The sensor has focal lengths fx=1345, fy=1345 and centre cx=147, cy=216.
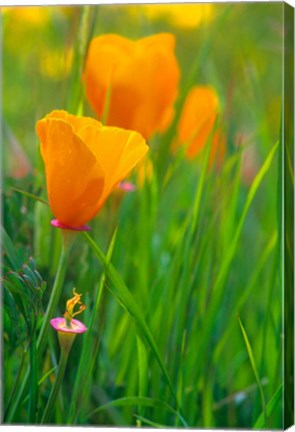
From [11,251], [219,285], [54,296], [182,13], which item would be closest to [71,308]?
[54,296]

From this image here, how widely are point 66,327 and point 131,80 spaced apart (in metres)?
0.32

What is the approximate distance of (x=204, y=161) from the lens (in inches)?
60.0

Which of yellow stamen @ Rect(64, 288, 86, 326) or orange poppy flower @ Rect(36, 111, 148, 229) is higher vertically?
orange poppy flower @ Rect(36, 111, 148, 229)

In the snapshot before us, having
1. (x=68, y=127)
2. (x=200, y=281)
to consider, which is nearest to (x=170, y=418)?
(x=200, y=281)

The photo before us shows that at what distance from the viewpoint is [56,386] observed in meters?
1.38

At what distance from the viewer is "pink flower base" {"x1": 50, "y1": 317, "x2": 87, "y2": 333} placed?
1341 mm

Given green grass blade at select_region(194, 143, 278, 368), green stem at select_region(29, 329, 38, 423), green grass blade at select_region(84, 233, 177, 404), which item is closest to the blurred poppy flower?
green grass blade at select_region(194, 143, 278, 368)

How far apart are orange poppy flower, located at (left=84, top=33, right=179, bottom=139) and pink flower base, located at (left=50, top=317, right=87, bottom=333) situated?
0.24 metres

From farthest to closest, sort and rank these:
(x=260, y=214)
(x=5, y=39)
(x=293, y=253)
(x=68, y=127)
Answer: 1. (x=260, y=214)
2. (x=5, y=39)
3. (x=293, y=253)
4. (x=68, y=127)

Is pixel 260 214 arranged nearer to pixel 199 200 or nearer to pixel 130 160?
pixel 199 200

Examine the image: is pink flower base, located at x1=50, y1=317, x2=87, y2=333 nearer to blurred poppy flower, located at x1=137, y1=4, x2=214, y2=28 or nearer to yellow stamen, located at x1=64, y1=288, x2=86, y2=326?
yellow stamen, located at x1=64, y1=288, x2=86, y2=326

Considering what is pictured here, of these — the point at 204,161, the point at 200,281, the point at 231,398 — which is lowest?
the point at 231,398

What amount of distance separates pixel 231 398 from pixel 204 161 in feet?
0.92

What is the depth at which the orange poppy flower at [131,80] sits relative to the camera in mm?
1501
